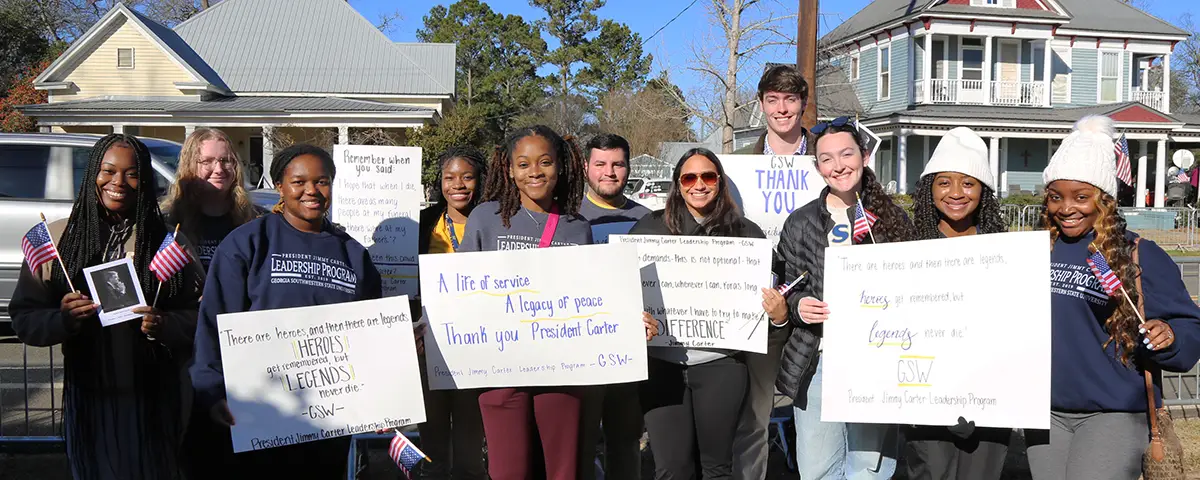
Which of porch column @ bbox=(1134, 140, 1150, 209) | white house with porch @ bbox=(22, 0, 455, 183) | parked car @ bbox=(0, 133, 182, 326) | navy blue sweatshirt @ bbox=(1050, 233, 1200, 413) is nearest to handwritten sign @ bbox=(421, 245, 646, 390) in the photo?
navy blue sweatshirt @ bbox=(1050, 233, 1200, 413)

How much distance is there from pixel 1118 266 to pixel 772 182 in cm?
187

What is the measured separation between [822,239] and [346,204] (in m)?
3.24

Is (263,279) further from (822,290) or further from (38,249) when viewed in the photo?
(822,290)

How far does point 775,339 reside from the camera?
4.31m

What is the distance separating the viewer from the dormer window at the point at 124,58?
31.1m

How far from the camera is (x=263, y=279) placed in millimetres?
3475

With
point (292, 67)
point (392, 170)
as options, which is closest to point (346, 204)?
point (392, 170)

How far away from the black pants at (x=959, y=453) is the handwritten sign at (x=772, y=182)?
1.54 meters

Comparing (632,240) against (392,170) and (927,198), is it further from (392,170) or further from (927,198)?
(392,170)

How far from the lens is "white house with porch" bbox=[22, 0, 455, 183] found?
2836 cm

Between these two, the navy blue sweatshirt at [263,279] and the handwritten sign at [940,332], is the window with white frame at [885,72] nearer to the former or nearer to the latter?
the handwritten sign at [940,332]

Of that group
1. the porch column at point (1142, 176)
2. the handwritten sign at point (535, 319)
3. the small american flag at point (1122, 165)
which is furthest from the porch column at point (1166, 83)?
the handwritten sign at point (535, 319)

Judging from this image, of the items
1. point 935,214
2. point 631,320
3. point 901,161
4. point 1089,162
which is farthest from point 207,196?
point 901,161

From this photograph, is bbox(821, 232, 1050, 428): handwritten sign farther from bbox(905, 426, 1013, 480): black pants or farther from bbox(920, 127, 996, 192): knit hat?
bbox(920, 127, 996, 192): knit hat
